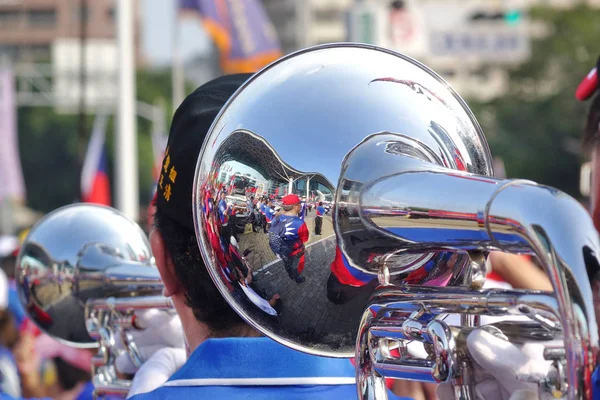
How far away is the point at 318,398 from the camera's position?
1798mm

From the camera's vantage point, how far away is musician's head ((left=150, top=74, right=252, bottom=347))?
6.31 ft

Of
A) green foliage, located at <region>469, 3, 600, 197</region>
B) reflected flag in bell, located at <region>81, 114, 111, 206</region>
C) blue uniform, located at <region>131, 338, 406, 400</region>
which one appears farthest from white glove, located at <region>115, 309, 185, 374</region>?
green foliage, located at <region>469, 3, 600, 197</region>

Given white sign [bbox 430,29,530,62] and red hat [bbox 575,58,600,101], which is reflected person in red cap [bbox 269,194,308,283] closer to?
red hat [bbox 575,58,600,101]

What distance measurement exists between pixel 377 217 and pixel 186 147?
0.60m

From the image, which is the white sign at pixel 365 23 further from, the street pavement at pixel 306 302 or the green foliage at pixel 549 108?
the green foliage at pixel 549 108

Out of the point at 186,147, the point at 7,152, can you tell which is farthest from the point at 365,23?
the point at 7,152

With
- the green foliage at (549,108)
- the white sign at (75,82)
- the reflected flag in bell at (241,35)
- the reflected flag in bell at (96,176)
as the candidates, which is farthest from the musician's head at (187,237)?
the green foliage at (549,108)

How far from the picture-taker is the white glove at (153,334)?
263 centimetres

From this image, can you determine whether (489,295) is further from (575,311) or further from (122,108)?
(122,108)

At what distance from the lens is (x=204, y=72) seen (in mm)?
62250

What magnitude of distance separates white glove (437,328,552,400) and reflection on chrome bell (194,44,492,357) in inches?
9.4

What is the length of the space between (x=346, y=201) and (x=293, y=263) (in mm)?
156

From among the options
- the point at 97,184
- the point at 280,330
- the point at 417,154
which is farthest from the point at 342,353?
the point at 97,184

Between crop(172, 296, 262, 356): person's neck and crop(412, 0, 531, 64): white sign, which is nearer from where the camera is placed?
crop(172, 296, 262, 356): person's neck
